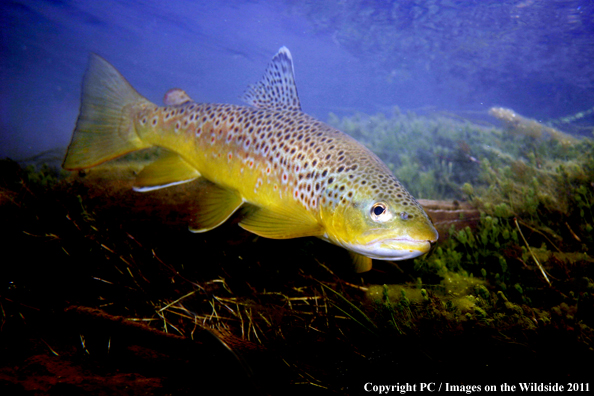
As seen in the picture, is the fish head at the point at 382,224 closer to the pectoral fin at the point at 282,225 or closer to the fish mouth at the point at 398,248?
the fish mouth at the point at 398,248

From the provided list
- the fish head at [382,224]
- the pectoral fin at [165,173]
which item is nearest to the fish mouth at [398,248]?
the fish head at [382,224]

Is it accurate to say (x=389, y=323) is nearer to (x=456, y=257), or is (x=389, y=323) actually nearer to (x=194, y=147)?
(x=456, y=257)

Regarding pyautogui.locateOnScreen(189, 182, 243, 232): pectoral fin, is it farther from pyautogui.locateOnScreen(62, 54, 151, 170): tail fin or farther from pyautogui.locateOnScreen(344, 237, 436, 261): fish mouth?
pyautogui.locateOnScreen(344, 237, 436, 261): fish mouth

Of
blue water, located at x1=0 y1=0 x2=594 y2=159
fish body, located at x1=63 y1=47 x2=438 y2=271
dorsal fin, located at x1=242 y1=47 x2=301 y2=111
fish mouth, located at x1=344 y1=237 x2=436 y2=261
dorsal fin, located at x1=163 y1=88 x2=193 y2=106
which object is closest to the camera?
fish mouth, located at x1=344 y1=237 x2=436 y2=261

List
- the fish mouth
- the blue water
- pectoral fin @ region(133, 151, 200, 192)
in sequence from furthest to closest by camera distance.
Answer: the blue water → pectoral fin @ region(133, 151, 200, 192) → the fish mouth

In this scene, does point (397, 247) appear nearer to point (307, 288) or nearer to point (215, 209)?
point (307, 288)

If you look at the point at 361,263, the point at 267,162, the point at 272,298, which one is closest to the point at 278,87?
the point at 267,162

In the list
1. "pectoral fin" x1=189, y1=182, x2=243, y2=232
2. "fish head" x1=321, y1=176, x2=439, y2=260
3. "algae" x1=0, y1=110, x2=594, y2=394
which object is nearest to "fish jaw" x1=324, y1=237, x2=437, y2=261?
"fish head" x1=321, y1=176, x2=439, y2=260
